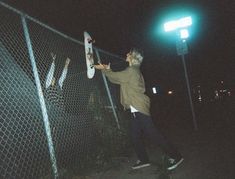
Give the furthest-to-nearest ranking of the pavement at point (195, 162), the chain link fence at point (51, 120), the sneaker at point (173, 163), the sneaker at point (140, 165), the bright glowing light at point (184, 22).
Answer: the bright glowing light at point (184, 22)
the sneaker at point (140, 165)
the chain link fence at point (51, 120)
the sneaker at point (173, 163)
the pavement at point (195, 162)

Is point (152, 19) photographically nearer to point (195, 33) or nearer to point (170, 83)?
point (195, 33)

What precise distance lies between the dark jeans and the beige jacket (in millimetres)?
142

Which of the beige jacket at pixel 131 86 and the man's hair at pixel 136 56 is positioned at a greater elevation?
the man's hair at pixel 136 56

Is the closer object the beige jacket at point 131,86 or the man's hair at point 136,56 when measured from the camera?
the beige jacket at point 131,86

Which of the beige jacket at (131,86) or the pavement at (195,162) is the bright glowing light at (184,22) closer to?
the pavement at (195,162)

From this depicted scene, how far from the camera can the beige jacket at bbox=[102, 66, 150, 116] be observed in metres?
5.86

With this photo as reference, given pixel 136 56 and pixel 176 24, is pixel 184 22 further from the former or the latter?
pixel 136 56

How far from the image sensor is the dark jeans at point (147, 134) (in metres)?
5.83

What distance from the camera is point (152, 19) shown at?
4794cm

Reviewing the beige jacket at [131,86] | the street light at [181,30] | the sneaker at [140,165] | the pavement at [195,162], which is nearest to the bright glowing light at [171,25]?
the street light at [181,30]

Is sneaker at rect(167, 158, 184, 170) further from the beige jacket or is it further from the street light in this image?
the street light

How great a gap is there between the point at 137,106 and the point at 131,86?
0.36 meters

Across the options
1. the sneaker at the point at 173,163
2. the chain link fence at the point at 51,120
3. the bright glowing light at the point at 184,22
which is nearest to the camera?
the sneaker at the point at 173,163

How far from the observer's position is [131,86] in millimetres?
5961
